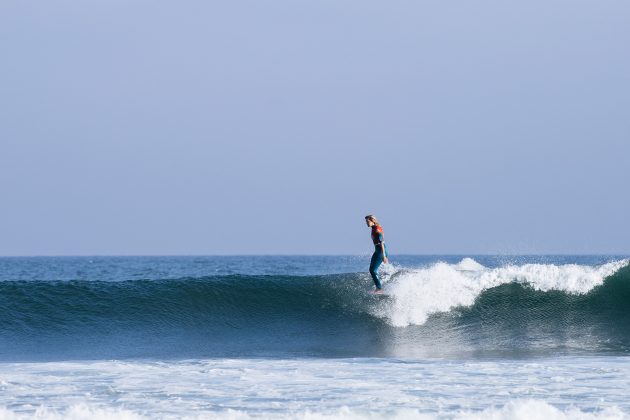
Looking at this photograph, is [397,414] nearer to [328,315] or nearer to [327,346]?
[327,346]

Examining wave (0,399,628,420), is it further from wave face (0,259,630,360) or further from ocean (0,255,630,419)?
wave face (0,259,630,360)

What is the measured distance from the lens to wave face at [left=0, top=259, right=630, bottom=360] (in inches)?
523

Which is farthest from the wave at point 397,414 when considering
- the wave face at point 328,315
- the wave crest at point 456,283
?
the wave crest at point 456,283

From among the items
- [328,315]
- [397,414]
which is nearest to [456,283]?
[328,315]

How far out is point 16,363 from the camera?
38.3 feet

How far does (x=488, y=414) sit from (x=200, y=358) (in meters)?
5.45

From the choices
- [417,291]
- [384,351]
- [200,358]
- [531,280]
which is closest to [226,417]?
[200,358]

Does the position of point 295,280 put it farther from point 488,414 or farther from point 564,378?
point 488,414

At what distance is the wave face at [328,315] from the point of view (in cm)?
1330

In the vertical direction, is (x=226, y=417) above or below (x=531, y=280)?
below

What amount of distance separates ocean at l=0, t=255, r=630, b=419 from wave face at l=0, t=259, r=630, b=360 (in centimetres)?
4

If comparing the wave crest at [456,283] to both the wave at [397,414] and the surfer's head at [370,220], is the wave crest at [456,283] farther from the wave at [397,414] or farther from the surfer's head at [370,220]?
the wave at [397,414]

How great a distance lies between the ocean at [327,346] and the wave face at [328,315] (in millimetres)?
42

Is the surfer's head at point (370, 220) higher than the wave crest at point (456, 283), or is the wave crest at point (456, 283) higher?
the surfer's head at point (370, 220)
